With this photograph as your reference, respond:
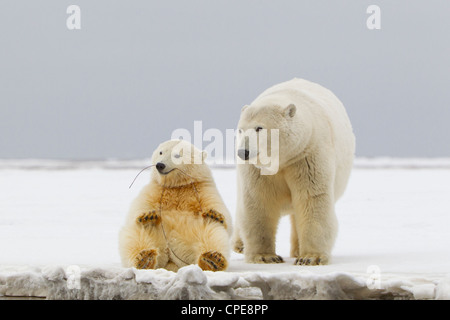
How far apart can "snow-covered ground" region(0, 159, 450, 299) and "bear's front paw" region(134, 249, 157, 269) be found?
0.36m

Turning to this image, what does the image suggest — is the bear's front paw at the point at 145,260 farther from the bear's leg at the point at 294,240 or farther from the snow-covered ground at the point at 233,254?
the bear's leg at the point at 294,240

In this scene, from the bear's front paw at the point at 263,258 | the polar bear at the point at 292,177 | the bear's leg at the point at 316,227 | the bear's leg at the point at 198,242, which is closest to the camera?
the bear's leg at the point at 198,242

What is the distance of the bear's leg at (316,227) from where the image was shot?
512 cm

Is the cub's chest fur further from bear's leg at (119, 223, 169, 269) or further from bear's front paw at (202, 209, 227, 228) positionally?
bear's leg at (119, 223, 169, 269)

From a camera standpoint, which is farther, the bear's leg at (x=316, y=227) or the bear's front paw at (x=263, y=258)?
the bear's front paw at (x=263, y=258)

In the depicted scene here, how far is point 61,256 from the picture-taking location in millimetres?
5664

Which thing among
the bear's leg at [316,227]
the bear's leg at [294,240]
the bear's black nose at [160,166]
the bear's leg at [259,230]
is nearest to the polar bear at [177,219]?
the bear's black nose at [160,166]

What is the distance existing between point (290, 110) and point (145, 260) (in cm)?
157

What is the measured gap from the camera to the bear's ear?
16.3 feet

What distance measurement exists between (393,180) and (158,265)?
12361 mm

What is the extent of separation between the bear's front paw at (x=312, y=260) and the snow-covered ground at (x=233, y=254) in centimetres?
11

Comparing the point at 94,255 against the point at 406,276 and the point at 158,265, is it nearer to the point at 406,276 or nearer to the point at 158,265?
the point at 158,265

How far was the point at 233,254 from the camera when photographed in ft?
20.8

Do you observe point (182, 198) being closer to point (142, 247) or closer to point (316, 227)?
point (142, 247)
